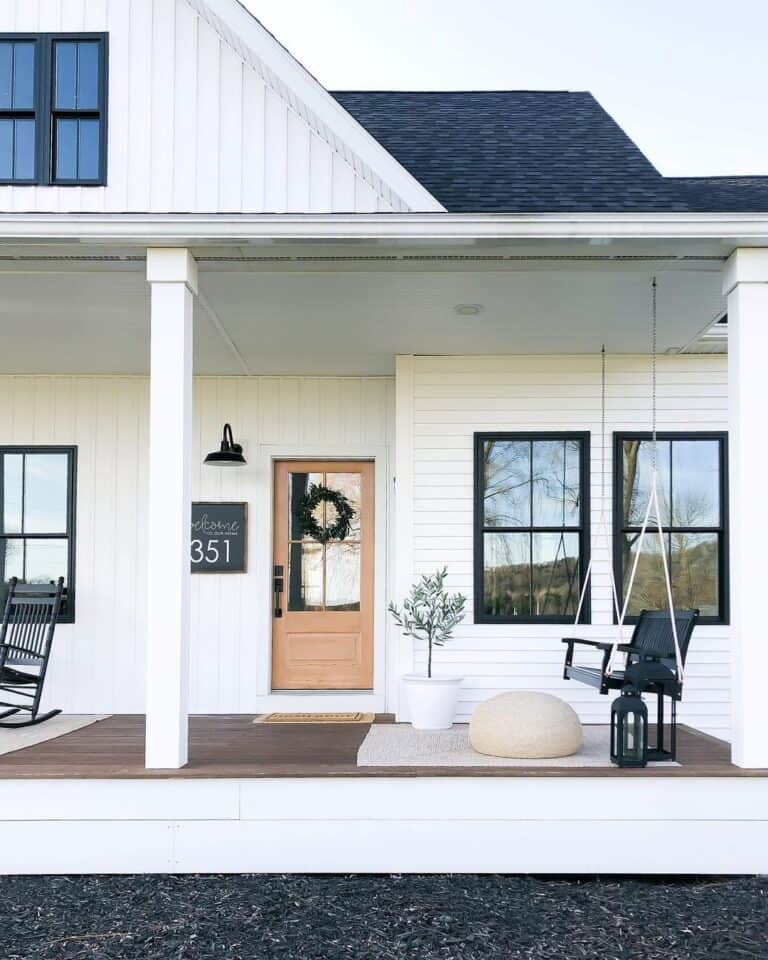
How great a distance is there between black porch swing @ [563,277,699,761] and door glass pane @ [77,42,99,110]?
308 cm

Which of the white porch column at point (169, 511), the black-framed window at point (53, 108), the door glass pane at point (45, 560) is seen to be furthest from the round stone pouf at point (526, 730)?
the door glass pane at point (45, 560)

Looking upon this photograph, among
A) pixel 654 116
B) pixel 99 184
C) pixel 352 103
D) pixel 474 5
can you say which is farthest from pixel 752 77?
pixel 99 184

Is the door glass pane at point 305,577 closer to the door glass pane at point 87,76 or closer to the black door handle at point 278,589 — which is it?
the black door handle at point 278,589

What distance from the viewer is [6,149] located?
17.9 ft

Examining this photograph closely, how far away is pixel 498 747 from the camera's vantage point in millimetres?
5000

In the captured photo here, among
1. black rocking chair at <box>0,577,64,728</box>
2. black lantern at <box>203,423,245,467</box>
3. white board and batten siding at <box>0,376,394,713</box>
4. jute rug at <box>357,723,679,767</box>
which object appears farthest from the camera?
white board and batten siding at <box>0,376,394,713</box>

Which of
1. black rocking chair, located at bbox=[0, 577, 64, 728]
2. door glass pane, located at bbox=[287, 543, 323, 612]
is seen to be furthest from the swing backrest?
black rocking chair, located at bbox=[0, 577, 64, 728]

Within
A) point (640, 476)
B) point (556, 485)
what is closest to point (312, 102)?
point (556, 485)

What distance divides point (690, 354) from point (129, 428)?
4.12 meters

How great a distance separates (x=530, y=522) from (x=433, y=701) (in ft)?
4.83

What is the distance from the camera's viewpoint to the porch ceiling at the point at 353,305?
5.04 m

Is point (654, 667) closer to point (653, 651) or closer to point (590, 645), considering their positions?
point (653, 651)

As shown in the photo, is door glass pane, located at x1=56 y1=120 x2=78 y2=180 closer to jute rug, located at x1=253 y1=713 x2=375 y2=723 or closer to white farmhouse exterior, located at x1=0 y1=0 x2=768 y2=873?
white farmhouse exterior, located at x1=0 y1=0 x2=768 y2=873

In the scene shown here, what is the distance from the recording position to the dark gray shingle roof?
5680 millimetres
